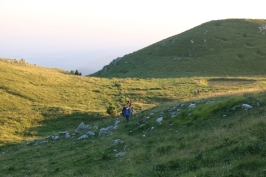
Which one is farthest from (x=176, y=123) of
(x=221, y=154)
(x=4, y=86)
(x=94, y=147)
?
(x=4, y=86)

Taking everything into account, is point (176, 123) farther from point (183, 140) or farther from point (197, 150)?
point (197, 150)

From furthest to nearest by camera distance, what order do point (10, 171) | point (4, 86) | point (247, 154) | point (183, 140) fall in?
point (4, 86), point (10, 171), point (183, 140), point (247, 154)

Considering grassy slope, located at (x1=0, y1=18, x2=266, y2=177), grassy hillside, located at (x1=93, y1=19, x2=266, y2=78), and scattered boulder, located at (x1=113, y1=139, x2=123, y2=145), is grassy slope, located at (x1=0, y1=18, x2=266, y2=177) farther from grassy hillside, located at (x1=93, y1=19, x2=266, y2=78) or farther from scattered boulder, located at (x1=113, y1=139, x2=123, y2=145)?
grassy hillside, located at (x1=93, y1=19, x2=266, y2=78)

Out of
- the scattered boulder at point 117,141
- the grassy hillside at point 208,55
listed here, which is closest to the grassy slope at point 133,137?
the scattered boulder at point 117,141

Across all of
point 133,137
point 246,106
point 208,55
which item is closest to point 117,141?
point 133,137

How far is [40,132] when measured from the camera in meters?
36.6

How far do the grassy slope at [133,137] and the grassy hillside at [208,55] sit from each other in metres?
31.5

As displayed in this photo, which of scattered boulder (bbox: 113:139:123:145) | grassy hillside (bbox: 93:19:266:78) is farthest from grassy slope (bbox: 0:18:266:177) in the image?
grassy hillside (bbox: 93:19:266:78)

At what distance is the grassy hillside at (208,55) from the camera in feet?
273

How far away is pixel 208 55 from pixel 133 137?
74.8 metres

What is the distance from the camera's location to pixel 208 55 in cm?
9394

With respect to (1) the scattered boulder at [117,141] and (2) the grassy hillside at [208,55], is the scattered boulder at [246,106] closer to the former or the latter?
(1) the scattered boulder at [117,141]

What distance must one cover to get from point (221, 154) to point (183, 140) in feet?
18.0

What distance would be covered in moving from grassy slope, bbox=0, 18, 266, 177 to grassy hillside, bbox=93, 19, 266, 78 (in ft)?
103
